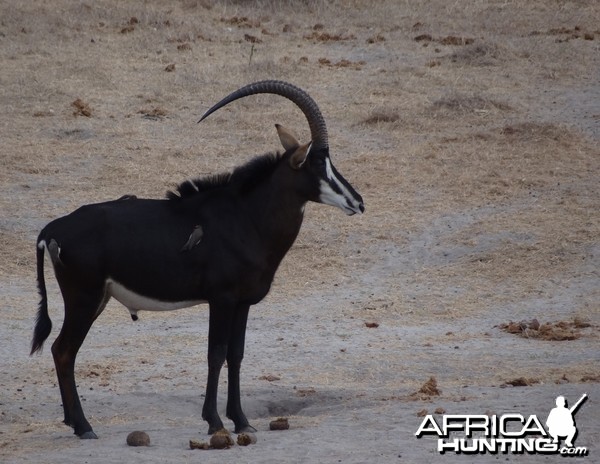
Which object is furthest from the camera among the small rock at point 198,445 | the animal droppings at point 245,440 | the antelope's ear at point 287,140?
the antelope's ear at point 287,140

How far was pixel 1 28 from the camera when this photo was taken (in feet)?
73.3

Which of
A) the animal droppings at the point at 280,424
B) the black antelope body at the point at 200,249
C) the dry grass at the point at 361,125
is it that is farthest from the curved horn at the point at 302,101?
the dry grass at the point at 361,125

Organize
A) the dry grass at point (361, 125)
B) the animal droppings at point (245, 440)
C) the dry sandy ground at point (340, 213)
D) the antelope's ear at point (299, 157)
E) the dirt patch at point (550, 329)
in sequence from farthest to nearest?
the dry grass at point (361, 125) < the dirt patch at point (550, 329) < the dry sandy ground at point (340, 213) < the antelope's ear at point (299, 157) < the animal droppings at point (245, 440)

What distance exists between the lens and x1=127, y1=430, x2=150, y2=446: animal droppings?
786cm

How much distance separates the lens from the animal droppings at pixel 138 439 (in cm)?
786

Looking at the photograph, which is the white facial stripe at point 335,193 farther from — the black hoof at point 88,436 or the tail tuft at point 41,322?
the black hoof at point 88,436

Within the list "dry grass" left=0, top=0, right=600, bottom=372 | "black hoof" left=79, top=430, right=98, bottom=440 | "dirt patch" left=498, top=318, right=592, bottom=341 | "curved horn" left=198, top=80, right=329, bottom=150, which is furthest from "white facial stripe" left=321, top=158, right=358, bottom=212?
"dry grass" left=0, top=0, right=600, bottom=372

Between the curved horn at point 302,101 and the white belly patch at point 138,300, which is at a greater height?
the curved horn at point 302,101

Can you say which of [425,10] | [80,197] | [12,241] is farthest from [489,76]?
[12,241]

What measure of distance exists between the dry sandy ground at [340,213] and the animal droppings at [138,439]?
0.26ft

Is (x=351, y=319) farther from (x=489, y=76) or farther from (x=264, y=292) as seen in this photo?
(x=489, y=76)

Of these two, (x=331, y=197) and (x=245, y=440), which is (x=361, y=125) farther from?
(x=245, y=440)

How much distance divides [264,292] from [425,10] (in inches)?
654

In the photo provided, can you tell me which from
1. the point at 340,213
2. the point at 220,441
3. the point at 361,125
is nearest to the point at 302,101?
the point at 220,441
